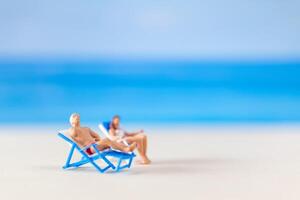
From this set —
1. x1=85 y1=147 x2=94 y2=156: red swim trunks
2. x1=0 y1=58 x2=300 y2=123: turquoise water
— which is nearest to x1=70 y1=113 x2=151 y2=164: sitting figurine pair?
x1=85 y1=147 x2=94 y2=156: red swim trunks

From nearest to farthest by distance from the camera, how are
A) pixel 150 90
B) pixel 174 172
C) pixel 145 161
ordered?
1. pixel 174 172
2. pixel 145 161
3. pixel 150 90

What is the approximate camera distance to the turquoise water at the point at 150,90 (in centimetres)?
930

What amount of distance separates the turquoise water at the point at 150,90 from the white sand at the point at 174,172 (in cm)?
174

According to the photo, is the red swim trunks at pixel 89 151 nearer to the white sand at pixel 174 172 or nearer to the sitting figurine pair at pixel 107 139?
the sitting figurine pair at pixel 107 139

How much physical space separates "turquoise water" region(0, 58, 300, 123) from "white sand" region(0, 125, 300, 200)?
1.74 metres

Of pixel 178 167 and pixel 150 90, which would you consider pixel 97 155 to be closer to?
pixel 178 167

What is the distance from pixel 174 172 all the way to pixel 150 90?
15.6 feet

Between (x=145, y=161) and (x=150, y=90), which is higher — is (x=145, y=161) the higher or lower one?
the lower one

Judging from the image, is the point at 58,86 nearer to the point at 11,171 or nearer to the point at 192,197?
the point at 11,171

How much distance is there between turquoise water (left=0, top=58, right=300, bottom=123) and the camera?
30.5ft

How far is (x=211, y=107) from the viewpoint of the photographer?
31.3 ft

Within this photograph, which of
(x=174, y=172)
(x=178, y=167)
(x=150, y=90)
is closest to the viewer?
(x=174, y=172)

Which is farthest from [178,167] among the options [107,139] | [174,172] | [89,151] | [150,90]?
[150,90]

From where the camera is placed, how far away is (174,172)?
4797 millimetres
